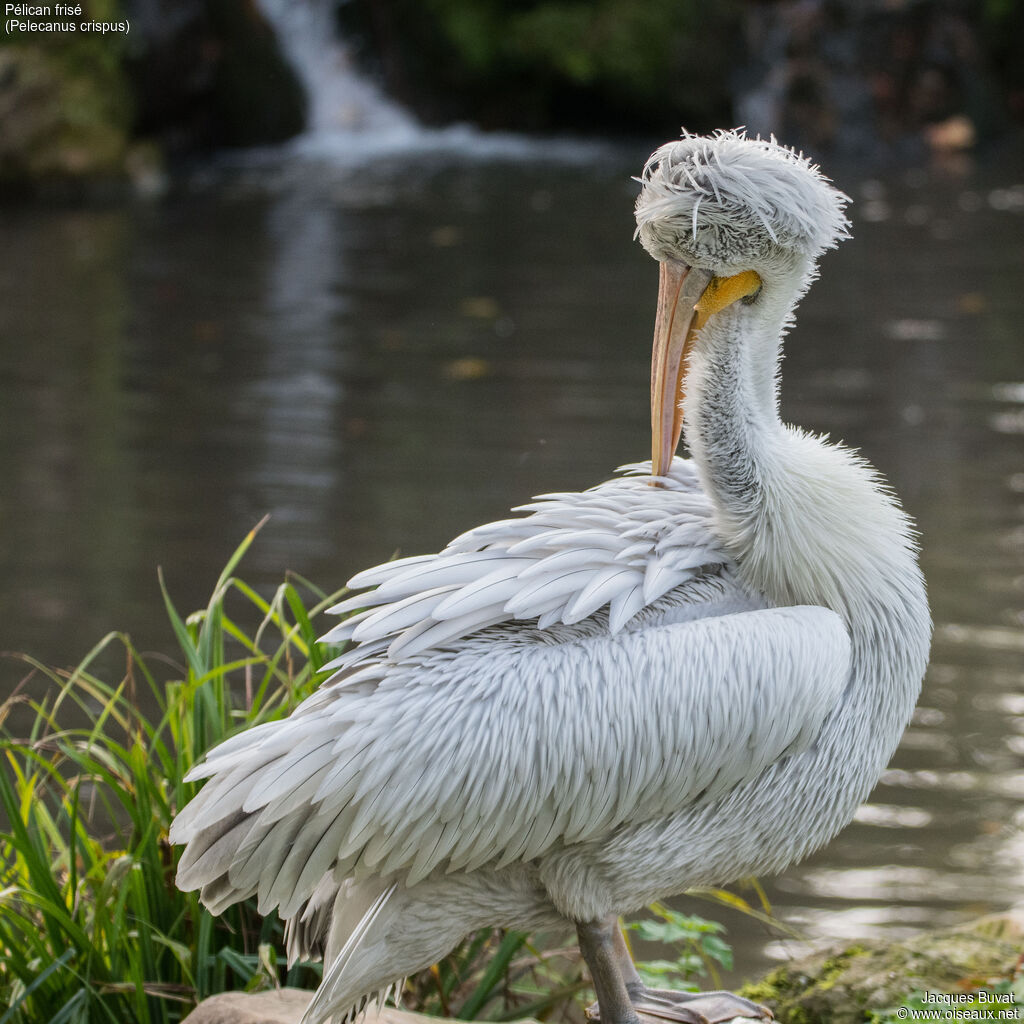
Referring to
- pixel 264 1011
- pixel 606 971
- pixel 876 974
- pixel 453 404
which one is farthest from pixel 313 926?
pixel 453 404

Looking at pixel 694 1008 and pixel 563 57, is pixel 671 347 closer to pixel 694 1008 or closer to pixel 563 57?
pixel 694 1008

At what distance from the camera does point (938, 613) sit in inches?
239

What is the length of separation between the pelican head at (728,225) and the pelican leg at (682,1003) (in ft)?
4.33

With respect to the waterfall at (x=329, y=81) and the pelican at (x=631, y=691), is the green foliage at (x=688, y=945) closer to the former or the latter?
the pelican at (x=631, y=691)

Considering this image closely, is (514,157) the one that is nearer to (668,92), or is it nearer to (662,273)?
(668,92)

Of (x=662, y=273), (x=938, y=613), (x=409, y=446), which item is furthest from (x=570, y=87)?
(x=662, y=273)

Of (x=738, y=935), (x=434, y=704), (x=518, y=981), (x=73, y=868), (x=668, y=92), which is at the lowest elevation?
Answer: (x=738, y=935)

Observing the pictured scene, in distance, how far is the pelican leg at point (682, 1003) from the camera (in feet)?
9.96

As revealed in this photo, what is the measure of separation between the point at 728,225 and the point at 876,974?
5.79 ft

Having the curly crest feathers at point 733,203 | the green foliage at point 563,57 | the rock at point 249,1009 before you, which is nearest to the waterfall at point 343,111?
the green foliage at point 563,57

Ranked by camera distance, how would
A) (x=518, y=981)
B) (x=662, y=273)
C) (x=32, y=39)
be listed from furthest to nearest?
1. (x=32, y=39)
2. (x=518, y=981)
3. (x=662, y=273)

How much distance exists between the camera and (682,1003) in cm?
307

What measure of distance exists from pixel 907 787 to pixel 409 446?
3.73 metres

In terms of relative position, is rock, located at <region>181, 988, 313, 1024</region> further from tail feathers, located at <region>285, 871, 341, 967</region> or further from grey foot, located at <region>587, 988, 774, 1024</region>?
grey foot, located at <region>587, 988, 774, 1024</region>
